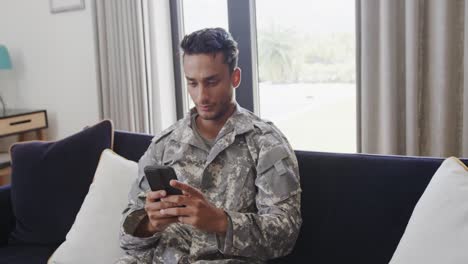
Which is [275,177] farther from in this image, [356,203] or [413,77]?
[413,77]

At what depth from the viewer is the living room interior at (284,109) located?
1365mm

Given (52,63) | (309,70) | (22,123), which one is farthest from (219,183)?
(52,63)

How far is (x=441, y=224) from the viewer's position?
1.03 metres

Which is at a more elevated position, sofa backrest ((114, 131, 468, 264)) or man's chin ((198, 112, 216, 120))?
man's chin ((198, 112, 216, 120))

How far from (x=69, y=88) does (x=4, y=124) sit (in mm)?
488

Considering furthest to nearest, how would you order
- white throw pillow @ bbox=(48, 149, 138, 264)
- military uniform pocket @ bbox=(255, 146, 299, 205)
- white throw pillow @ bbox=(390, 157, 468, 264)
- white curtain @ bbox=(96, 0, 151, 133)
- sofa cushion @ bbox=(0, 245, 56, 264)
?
Result: white curtain @ bbox=(96, 0, 151, 133), sofa cushion @ bbox=(0, 245, 56, 264), white throw pillow @ bbox=(48, 149, 138, 264), military uniform pocket @ bbox=(255, 146, 299, 205), white throw pillow @ bbox=(390, 157, 468, 264)

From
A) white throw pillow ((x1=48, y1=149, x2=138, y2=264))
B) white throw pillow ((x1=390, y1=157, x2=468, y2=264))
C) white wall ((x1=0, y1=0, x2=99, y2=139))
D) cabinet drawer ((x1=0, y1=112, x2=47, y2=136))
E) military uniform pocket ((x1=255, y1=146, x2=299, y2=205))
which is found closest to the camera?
white throw pillow ((x1=390, y1=157, x2=468, y2=264))

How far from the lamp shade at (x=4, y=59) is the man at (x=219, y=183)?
2345 millimetres

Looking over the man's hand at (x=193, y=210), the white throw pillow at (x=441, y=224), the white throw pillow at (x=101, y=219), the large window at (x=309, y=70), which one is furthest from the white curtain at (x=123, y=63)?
the white throw pillow at (x=441, y=224)

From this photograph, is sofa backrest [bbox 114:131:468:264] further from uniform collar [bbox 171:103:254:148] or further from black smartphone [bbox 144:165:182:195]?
black smartphone [bbox 144:165:182:195]

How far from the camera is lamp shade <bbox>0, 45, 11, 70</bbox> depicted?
3.34 meters

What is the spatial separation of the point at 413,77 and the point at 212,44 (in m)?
0.91

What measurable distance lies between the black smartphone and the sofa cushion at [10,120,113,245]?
0.86 m

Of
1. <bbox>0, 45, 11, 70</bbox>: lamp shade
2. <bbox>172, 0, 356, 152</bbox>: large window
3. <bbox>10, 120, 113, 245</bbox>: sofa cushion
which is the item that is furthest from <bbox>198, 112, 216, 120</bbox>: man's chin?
<bbox>0, 45, 11, 70</bbox>: lamp shade
